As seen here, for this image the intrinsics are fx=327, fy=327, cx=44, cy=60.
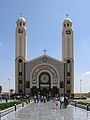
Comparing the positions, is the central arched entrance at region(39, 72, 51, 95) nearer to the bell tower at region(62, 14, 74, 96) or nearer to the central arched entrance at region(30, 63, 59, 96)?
the central arched entrance at region(30, 63, 59, 96)

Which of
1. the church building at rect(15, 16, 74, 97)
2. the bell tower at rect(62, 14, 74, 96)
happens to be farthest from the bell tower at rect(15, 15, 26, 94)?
the bell tower at rect(62, 14, 74, 96)

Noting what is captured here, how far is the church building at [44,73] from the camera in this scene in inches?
3824

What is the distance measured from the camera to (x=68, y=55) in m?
99.1

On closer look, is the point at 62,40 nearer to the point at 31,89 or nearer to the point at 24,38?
the point at 24,38

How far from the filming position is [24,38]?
101 metres

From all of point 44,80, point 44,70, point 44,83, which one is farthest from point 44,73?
point 44,83

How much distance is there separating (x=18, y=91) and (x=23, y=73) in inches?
218

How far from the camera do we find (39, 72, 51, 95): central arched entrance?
9838 cm

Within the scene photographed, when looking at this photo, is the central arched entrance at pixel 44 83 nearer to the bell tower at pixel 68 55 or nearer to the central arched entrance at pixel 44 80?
the central arched entrance at pixel 44 80

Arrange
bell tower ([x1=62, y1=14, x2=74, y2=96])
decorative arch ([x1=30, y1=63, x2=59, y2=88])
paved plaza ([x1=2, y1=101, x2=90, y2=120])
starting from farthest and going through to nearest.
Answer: decorative arch ([x1=30, y1=63, x2=59, y2=88])
bell tower ([x1=62, y1=14, x2=74, y2=96])
paved plaza ([x1=2, y1=101, x2=90, y2=120])

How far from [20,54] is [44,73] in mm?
9271

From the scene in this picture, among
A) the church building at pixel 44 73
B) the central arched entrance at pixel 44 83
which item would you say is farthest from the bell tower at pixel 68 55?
the central arched entrance at pixel 44 83

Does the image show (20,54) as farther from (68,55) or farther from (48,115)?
(48,115)

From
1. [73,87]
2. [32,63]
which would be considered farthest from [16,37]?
[73,87]
